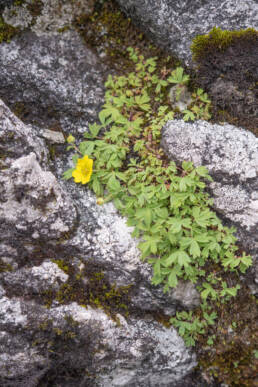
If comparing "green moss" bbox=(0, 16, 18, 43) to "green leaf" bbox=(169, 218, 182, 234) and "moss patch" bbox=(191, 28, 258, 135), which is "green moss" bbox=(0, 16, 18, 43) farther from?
"green leaf" bbox=(169, 218, 182, 234)

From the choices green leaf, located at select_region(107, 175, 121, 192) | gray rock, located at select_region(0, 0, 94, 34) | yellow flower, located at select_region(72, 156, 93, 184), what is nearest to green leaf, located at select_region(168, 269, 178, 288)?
green leaf, located at select_region(107, 175, 121, 192)

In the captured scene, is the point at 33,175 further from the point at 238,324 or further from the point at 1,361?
the point at 238,324

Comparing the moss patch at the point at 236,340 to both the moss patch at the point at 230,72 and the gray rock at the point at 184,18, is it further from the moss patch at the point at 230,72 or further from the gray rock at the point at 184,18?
the gray rock at the point at 184,18

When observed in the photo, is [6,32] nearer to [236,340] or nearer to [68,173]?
[68,173]

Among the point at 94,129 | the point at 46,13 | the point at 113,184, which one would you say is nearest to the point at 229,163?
the point at 113,184

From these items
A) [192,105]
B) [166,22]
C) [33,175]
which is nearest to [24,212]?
[33,175]

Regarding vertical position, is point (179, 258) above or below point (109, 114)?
below
